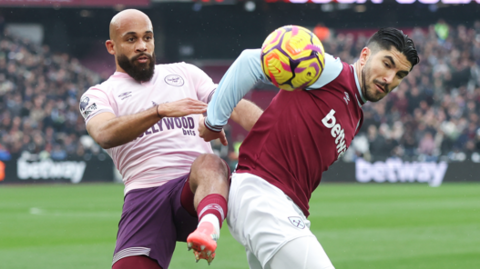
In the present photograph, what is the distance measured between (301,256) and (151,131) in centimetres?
176

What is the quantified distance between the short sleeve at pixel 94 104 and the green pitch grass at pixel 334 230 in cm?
343

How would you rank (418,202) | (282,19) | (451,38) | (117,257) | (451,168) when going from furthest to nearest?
1. (282,19)
2. (451,38)
3. (451,168)
4. (418,202)
5. (117,257)

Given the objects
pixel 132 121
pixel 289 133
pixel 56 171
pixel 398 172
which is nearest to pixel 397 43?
pixel 289 133

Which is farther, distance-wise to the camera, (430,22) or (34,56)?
(430,22)

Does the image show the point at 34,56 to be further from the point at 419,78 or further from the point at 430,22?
the point at 430,22

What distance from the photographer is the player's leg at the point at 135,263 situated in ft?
13.4

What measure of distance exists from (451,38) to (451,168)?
8.64 meters

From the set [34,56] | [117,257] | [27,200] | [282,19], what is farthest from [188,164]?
[282,19]

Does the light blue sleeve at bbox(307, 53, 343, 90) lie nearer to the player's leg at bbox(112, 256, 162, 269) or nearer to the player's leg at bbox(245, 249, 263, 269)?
the player's leg at bbox(245, 249, 263, 269)

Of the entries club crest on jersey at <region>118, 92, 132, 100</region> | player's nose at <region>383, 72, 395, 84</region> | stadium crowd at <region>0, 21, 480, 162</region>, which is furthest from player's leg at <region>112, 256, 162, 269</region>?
stadium crowd at <region>0, 21, 480, 162</region>

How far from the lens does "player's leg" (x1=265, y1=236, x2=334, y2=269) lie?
10.2 ft

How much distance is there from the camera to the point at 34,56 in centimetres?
2789

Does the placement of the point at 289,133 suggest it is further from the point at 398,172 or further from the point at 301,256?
the point at 398,172

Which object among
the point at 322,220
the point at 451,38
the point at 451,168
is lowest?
the point at 451,168
